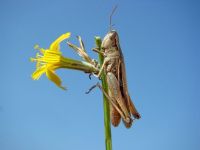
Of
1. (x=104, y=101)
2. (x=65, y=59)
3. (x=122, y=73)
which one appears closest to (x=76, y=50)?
(x=65, y=59)

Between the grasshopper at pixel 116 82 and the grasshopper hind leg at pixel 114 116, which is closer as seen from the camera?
the grasshopper at pixel 116 82

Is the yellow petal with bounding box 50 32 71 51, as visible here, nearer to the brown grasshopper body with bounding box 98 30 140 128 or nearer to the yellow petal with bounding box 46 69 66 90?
the yellow petal with bounding box 46 69 66 90

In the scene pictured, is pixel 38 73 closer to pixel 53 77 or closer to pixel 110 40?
pixel 53 77

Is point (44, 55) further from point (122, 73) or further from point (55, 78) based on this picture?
point (122, 73)

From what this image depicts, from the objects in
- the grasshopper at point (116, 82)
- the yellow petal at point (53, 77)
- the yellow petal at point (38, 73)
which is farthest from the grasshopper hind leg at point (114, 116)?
the yellow petal at point (38, 73)

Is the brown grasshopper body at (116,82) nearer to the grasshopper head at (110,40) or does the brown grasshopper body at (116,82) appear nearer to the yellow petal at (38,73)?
the grasshopper head at (110,40)

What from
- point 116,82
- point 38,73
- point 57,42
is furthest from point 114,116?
point 57,42

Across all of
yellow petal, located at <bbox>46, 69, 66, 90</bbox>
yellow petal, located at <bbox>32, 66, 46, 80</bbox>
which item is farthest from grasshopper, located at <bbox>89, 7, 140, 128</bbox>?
yellow petal, located at <bbox>32, 66, 46, 80</bbox>
